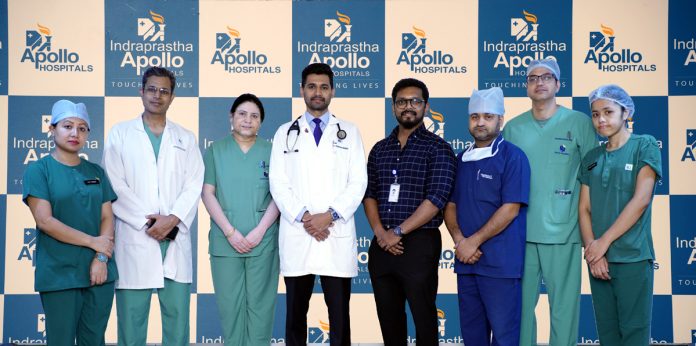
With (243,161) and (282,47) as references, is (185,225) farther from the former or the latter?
(282,47)

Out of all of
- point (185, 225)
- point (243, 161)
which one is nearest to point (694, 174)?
point (243, 161)

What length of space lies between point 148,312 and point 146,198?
60 centimetres

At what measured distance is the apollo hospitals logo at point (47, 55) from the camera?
16.4ft

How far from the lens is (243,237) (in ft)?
12.4

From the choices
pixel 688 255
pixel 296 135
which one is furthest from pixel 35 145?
pixel 688 255

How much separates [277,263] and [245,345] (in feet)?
1.59

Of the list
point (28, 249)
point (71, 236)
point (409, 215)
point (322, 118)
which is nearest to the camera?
point (71, 236)

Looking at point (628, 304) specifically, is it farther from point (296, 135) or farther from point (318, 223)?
point (296, 135)

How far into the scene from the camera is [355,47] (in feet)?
16.6

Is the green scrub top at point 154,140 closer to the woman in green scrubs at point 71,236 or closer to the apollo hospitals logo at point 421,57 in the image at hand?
the woman in green scrubs at point 71,236

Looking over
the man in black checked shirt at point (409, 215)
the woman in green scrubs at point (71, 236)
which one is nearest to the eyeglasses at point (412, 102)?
the man in black checked shirt at point (409, 215)

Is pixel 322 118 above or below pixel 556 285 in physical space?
above

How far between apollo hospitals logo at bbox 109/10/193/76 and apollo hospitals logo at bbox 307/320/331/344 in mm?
2122

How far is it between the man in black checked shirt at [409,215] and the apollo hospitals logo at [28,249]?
8.65 ft
